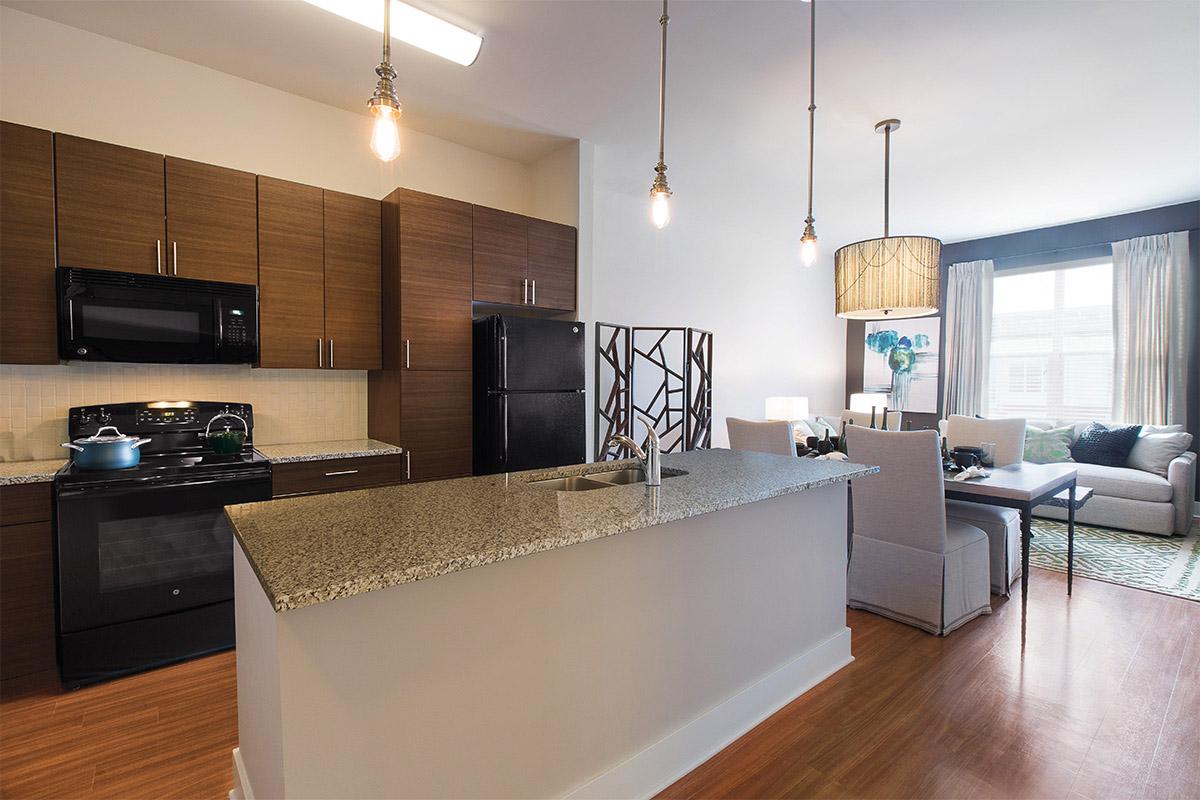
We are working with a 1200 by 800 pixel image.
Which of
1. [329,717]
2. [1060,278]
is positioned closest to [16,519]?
[329,717]

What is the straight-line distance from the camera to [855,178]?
Answer: 437 centimetres

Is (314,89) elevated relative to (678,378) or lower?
elevated

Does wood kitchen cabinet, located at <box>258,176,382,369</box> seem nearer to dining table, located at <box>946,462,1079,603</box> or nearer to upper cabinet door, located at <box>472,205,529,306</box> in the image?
upper cabinet door, located at <box>472,205,529,306</box>

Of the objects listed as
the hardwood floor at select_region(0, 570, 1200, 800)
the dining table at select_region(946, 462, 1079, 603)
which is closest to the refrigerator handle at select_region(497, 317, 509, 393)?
the hardwood floor at select_region(0, 570, 1200, 800)

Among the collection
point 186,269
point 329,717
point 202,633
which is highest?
point 186,269

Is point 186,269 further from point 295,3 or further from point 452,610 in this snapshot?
point 452,610

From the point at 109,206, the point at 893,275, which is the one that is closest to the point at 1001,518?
the point at 893,275

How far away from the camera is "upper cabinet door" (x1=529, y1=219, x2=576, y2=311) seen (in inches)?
140

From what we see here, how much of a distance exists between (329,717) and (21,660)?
2.03 meters

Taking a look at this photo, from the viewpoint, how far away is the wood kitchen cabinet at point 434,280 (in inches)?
121

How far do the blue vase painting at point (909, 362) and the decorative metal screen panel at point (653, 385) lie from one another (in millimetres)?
2919

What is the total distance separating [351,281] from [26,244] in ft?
4.20

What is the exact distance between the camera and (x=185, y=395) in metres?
2.88

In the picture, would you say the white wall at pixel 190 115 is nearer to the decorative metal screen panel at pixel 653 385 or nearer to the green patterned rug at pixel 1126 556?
the decorative metal screen panel at pixel 653 385
